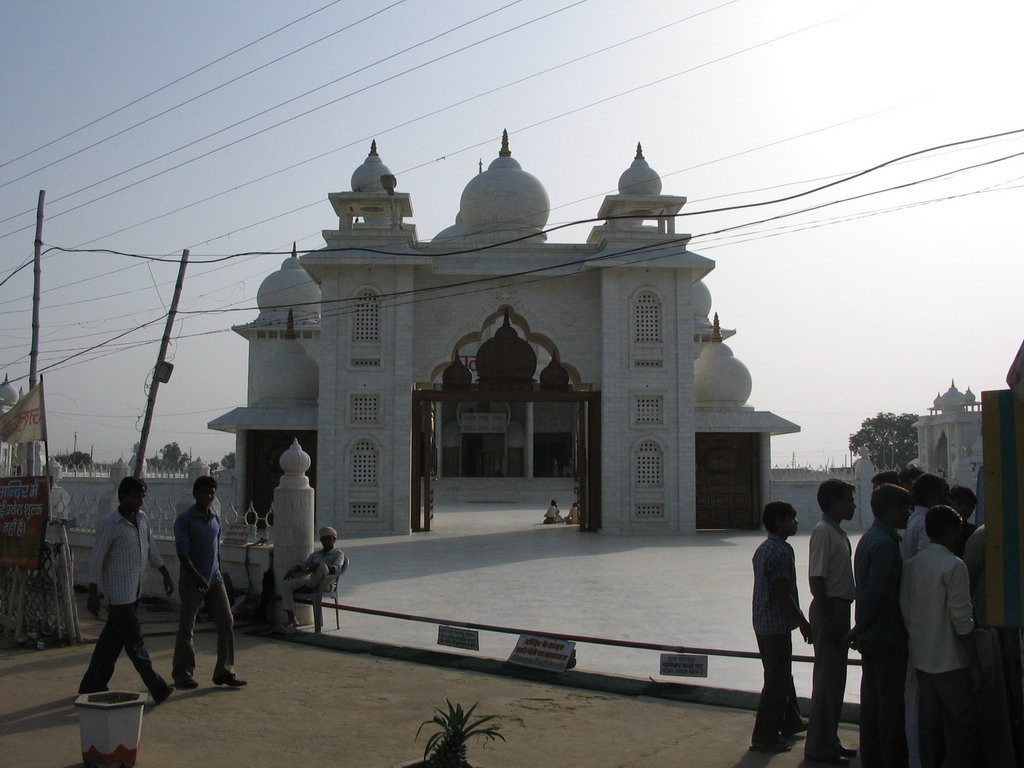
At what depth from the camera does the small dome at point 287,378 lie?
2150cm

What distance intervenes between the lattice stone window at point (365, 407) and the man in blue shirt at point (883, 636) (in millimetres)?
15839

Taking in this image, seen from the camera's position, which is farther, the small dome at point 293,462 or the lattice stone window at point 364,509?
the lattice stone window at point 364,509

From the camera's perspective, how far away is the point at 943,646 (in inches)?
171

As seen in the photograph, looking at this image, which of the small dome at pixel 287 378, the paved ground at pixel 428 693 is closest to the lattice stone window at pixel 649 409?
the small dome at pixel 287 378

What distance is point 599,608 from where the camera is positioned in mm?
10070

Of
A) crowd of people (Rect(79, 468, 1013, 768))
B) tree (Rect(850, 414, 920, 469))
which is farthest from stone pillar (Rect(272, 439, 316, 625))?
tree (Rect(850, 414, 920, 469))

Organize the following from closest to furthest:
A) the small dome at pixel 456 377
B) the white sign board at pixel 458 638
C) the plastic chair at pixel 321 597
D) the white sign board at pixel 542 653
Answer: the white sign board at pixel 542 653 < the white sign board at pixel 458 638 < the plastic chair at pixel 321 597 < the small dome at pixel 456 377

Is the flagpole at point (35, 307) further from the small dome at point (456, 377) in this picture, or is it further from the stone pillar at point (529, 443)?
the stone pillar at point (529, 443)

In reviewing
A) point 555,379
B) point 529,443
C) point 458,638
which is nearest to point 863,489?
point 555,379

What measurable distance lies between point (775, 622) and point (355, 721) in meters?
2.65

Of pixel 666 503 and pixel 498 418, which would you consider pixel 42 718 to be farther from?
pixel 498 418

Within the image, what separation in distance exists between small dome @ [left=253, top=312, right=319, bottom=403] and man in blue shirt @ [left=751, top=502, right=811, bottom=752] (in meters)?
17.6

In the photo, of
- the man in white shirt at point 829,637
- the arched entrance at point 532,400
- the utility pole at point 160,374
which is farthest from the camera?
the arched entrance at point 532,400

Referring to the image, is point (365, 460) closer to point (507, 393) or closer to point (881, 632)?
point (507, 393)
